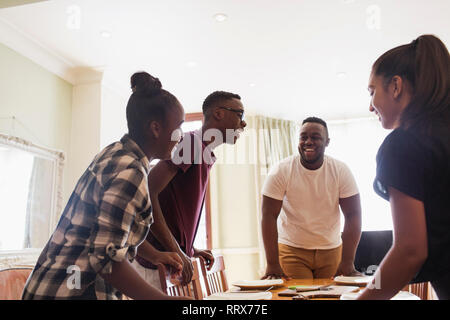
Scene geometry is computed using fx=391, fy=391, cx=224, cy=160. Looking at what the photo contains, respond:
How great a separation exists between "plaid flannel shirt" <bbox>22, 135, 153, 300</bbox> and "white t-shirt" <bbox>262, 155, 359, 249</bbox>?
3.97 ft

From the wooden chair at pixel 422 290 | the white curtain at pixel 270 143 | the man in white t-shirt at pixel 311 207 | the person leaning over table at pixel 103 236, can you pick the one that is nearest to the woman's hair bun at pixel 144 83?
the person leaning over table at pixel 103 236

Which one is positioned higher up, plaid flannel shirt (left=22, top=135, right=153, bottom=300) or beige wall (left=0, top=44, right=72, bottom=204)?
beige wall (left=0, top=44, right=72, bottom=204)

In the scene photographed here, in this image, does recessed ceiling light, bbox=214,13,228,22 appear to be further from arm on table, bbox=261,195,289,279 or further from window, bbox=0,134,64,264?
window, bbox=0,134,64,264

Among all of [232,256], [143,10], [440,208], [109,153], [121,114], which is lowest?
[232,256]

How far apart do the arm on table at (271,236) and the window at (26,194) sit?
1809 millimetres

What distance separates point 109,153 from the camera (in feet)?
2.57

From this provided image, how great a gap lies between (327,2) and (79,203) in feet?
7.22

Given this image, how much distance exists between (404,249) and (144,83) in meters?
0.67

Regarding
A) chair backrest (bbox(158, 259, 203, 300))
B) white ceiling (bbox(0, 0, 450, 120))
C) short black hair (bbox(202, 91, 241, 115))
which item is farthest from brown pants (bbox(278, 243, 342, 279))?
white ceiling (bbox(0, 0, 450, 120))

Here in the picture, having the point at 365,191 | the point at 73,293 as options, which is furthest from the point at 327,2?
the point at 365,191

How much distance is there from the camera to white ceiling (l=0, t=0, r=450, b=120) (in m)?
2.50

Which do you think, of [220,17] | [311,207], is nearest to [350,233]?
[311,207]

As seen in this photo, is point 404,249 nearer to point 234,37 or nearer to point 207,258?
Result: point 207,258
